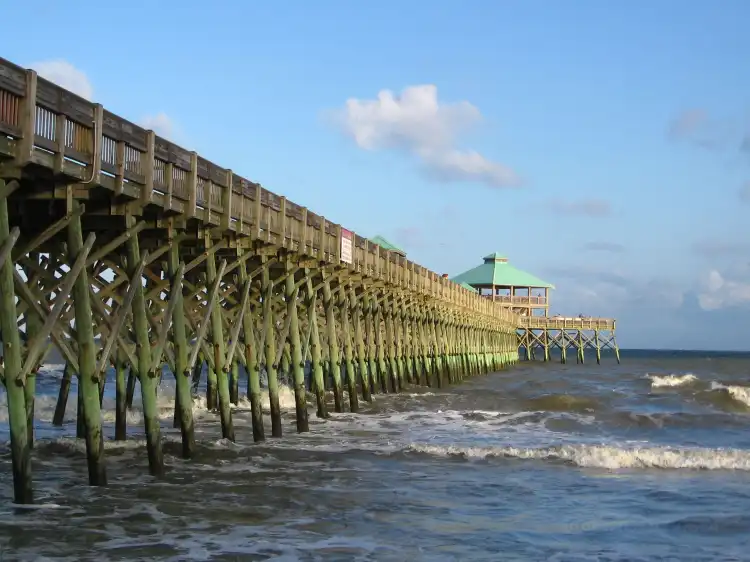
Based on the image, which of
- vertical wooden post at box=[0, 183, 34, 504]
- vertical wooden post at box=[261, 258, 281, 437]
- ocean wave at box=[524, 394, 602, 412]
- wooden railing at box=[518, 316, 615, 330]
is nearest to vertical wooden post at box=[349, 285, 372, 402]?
ocean wave at box=[524, 394, 602, 412]

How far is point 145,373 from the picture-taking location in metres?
14.4

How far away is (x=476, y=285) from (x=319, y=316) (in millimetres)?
58816

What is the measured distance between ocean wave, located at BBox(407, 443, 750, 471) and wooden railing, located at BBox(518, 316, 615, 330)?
6706 cm

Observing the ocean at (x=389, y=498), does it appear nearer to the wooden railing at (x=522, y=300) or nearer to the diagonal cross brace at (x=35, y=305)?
the diagonal cross brace at (x=35, y=305)

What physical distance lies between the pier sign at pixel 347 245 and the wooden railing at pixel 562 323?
61.7 m

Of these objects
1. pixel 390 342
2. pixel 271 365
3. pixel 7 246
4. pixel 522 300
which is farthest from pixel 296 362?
pixel 522 300

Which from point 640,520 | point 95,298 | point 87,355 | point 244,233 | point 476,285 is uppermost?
point 476,285

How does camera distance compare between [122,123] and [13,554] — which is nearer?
[13,554]

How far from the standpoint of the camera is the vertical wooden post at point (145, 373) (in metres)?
14.2

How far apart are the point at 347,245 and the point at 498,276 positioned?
2651 inches

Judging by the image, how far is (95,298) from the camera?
517 inches

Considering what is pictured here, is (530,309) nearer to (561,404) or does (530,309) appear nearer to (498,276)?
(498,276)

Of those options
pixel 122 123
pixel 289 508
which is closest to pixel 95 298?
pixel 122 123

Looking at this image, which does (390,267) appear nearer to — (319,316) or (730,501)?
(319,316)
